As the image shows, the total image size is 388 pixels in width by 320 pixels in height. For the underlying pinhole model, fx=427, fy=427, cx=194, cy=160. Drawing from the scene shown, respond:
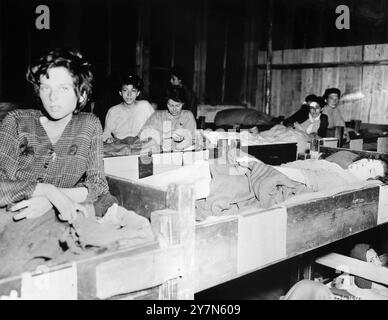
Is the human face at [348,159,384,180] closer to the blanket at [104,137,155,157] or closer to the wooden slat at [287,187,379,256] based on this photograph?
the wooden slat at [287,187,379,256]

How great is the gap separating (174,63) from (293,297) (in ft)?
19.0

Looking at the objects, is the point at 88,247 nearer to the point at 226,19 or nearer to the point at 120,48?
the point at 120,48

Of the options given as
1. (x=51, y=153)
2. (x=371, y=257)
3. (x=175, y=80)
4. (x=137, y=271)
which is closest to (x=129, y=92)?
Result: (x=175, y=80)

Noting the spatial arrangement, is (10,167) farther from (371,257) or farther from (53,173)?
(371,257)

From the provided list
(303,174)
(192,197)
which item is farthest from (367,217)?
(192,197)

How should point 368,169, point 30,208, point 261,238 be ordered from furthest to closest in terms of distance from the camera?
point 368,169 < point 261,238 < point 30,208

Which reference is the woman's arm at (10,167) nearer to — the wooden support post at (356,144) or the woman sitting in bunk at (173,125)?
the woman sitting in bunk at (173,125)

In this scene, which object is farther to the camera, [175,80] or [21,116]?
[175,80]

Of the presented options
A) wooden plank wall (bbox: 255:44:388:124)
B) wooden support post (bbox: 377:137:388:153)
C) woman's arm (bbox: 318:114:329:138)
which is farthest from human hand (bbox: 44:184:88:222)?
wooden plank wall (bbox: 255:44:388:124)

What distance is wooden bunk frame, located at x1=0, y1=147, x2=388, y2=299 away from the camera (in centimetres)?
148

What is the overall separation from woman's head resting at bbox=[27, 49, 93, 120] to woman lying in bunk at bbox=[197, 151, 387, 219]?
84 cm

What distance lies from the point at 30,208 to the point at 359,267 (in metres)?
2.28

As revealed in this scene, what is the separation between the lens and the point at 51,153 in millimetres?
1919

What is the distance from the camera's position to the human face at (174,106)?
4.23m
